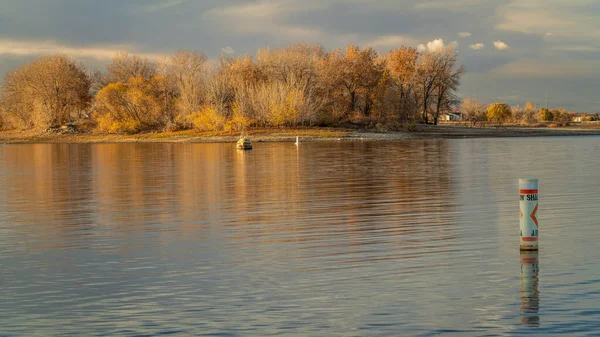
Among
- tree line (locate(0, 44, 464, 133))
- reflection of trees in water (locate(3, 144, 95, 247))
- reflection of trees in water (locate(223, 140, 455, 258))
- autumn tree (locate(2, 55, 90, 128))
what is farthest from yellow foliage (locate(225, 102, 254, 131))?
reflection of trees in water (locate(223, 140, 455, 258))

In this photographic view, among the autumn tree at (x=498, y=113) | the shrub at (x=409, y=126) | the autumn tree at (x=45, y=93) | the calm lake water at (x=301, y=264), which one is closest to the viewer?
the calm lake water at (x=301, y=264)

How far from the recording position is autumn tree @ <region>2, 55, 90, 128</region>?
419 feet

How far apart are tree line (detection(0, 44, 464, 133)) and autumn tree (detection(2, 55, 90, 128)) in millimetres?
192

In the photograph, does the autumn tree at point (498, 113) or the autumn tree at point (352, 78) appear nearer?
the autumn tree at point (352, 78)

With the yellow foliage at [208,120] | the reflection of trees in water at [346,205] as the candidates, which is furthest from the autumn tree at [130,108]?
the reflection of trees in water at [346,205]

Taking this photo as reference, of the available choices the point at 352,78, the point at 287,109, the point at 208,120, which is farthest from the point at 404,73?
the point at 208,120

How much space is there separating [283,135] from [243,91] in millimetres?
12907

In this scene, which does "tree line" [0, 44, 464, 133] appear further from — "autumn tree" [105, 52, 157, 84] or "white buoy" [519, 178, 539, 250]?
"white buoy" [519, 178, 539, 250]

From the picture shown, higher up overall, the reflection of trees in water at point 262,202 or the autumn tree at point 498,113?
Result: the autumn tree at point 498,113

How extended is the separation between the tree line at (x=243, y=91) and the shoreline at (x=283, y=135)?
3673 millimetres

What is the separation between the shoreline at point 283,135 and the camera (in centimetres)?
10261

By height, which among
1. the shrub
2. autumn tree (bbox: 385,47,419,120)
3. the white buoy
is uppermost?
autumn tree (bbox: 385,47,419,120)

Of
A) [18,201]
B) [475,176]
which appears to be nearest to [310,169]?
[475,176]

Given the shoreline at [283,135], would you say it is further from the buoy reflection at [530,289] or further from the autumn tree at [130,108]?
the buoy reflection at [530,289]
